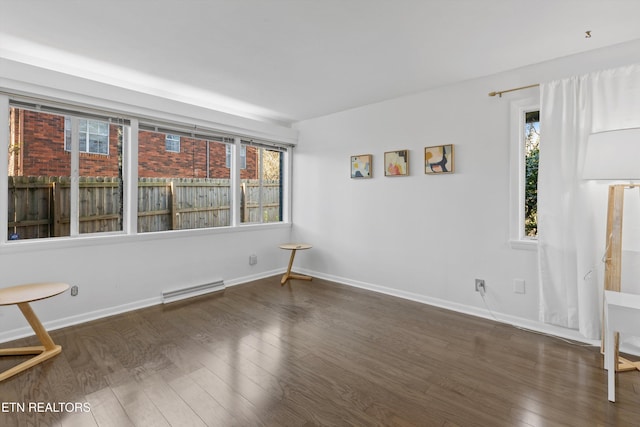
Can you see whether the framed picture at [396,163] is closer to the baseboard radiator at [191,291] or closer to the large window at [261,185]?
the large window at [261,185]

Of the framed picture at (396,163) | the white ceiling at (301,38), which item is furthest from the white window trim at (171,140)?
the framed picture at (396,163)

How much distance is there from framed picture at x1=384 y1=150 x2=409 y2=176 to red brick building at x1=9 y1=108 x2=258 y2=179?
228cm

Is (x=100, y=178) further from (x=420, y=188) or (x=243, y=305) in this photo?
(x=420, y=188)

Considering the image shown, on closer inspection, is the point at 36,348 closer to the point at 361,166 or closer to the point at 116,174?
the point at 116,174

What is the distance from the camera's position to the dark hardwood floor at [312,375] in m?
1.77

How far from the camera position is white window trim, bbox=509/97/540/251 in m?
3.00

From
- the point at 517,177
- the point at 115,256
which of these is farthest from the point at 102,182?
the point at 517,177

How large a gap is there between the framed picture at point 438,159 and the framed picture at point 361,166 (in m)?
0.78

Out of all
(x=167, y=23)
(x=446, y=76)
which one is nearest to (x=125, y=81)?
(x=167, y=23)

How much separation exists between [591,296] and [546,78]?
6.40 feet

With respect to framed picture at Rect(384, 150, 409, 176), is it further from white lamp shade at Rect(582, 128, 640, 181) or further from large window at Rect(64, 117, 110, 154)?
large window at Rect(64, 117, 110, 154)

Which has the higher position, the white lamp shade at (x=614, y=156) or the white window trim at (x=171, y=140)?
the white window trim at (x=171, y=140)

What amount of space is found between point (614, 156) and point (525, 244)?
1.08m

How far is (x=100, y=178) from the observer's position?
3.33 metres
